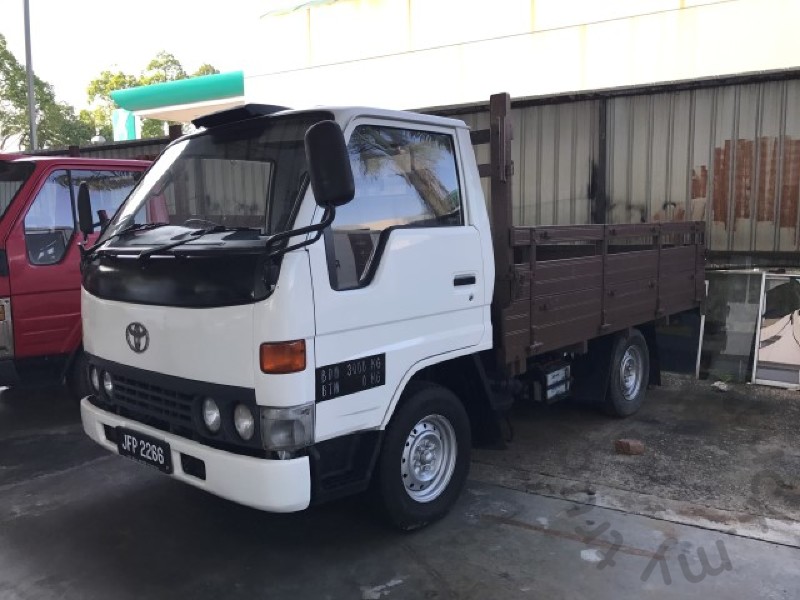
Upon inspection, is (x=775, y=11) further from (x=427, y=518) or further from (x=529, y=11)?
(x=427, y=518)

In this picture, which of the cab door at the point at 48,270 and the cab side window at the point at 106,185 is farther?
the cab side window at the point at 106,185

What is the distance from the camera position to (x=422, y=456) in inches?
147

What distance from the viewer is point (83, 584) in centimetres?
328

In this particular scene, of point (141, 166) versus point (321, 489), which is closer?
point (321, 489)

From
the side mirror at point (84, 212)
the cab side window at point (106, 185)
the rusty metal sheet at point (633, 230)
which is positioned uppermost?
the cab side window at point (106, 185)

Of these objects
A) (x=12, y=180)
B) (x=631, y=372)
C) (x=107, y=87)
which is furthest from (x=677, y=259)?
(x=107, y=87)

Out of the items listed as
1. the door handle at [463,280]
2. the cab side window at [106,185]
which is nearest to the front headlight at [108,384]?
the door handle at [463,280]

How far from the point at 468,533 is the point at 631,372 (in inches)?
115

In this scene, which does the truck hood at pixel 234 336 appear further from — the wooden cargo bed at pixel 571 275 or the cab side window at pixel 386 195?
the wooden cargo bed at pixel 571 275

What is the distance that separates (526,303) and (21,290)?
3799 millimetres

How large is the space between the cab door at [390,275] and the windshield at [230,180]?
275 mm

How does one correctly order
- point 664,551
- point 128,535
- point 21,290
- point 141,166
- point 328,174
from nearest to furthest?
1. point 328,174
2. point 664,551
3. point 128,535
4. point 21,290
5. point 141,166

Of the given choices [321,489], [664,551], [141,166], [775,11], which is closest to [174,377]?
[321,489]

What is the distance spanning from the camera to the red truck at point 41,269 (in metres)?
5.23
